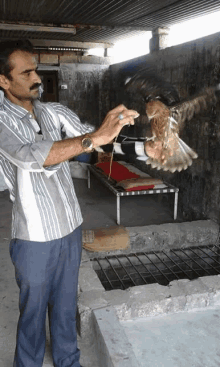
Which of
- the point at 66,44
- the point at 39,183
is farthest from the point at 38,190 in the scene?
the point at 66,44

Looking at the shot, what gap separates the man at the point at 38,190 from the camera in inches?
52.1

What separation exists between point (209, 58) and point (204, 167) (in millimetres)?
1228

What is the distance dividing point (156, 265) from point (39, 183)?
96.0 inches

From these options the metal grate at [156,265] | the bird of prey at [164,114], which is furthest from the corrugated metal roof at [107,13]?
the metal grate at [156,265]

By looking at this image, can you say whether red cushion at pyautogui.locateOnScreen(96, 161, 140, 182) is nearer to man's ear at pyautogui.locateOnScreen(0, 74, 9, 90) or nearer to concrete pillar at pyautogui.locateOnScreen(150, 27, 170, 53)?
concrete pillar at pyautogui.locateOnScreen(150, 27, 170, 53)

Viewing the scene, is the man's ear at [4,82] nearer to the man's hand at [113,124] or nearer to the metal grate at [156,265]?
the man's hand at [113,124]

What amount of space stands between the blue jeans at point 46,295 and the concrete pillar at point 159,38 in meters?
4.42

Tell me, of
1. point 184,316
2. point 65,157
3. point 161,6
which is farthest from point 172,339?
point 161,6

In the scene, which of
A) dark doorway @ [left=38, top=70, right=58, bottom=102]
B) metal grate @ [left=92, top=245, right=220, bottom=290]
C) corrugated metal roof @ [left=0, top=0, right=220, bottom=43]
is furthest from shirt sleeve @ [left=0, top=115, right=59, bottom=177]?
dark doorway @ [left=38, top=70, right=58, bottom=102]

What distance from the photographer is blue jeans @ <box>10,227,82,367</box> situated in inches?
63.0

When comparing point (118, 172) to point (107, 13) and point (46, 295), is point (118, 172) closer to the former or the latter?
point (107, 13)

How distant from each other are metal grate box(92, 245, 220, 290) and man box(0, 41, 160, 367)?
1.65m

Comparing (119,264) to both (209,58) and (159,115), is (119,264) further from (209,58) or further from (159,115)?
(209,58)

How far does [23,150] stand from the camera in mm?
1317
